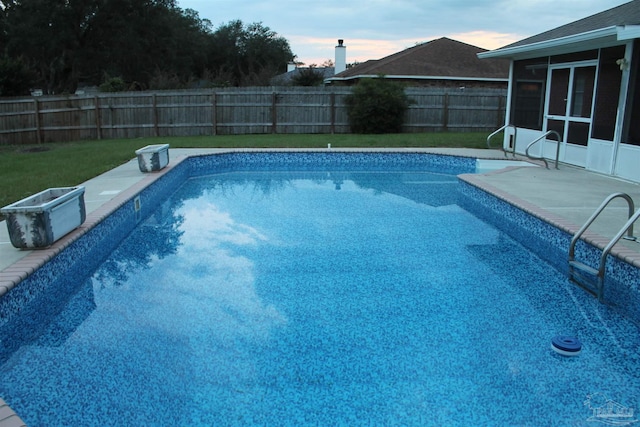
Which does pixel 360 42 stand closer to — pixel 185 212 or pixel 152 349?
pixel 185 212

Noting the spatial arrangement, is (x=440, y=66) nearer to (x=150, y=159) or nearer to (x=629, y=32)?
(x=629, y=32)

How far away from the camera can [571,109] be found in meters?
10.6

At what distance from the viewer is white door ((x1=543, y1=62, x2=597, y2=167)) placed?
10.0m

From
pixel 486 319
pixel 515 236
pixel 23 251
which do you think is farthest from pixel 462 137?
pixel 23 251

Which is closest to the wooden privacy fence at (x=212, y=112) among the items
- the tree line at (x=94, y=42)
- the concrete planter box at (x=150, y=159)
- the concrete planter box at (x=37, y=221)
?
the tree line at (x=94, y=42)

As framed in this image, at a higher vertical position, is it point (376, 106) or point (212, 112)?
point (376, 106)

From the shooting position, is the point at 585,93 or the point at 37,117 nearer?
the point at 585,93

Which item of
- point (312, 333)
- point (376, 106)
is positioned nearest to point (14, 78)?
point (376, 106)

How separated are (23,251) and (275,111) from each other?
1398 cm

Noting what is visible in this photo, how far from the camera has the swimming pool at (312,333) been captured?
3.32 metres

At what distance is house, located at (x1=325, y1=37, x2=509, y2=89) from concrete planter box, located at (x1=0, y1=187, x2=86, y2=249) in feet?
57.7

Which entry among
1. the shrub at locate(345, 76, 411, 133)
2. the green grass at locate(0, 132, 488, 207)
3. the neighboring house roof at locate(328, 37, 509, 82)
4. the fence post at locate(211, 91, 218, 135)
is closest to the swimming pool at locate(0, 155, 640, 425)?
the green grass at locate(0, 132, 488, 207)

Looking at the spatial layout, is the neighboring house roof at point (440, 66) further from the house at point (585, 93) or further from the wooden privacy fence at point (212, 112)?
the house at point (585, 93)

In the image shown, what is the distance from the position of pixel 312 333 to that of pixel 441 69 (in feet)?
68.8
